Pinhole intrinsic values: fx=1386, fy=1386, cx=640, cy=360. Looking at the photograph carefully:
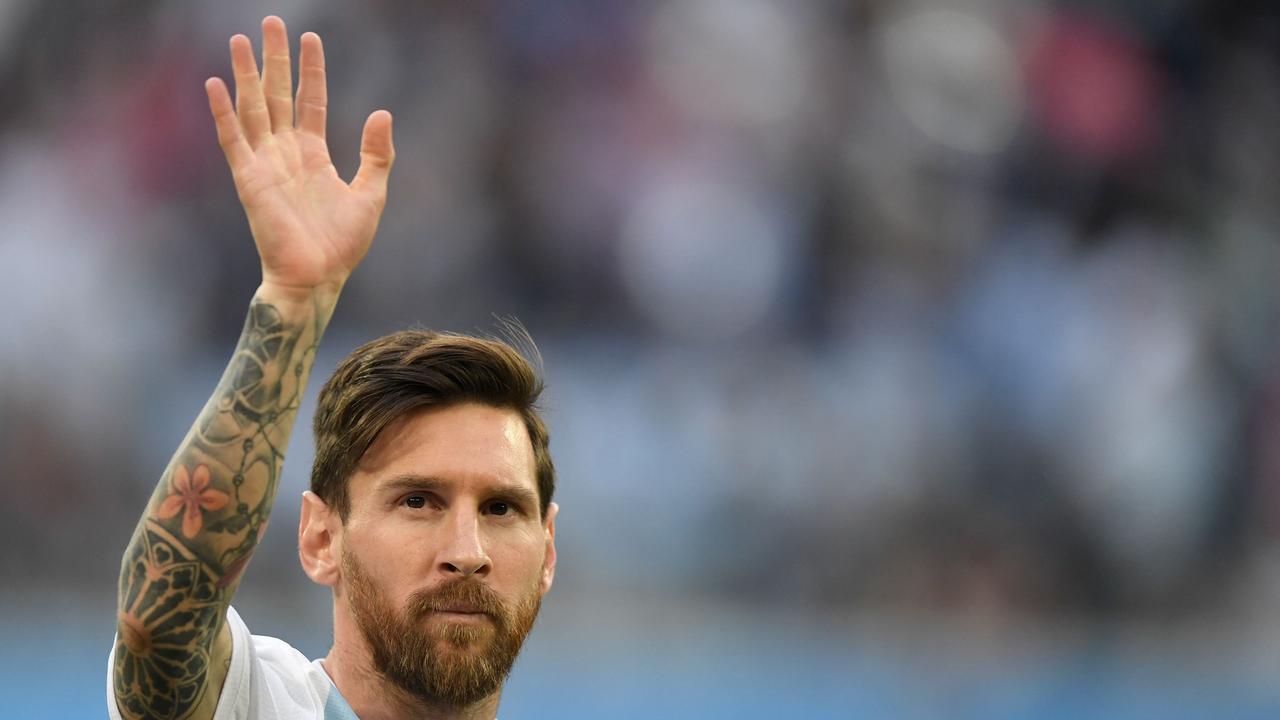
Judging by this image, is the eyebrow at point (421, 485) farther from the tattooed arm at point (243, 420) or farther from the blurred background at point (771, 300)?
the blurred background at point (771, 300)

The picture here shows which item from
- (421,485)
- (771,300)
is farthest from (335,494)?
(771,300)

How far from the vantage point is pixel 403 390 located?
328 cm

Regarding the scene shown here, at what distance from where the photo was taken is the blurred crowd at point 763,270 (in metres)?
14.0

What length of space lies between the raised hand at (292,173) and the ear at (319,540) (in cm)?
66

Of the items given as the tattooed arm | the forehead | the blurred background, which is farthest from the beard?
the blurred background

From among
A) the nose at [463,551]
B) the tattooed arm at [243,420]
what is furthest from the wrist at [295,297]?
the nose at [463,551]

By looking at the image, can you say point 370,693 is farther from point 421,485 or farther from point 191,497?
point 191,497

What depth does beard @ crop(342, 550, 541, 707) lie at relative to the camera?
10.0 feet

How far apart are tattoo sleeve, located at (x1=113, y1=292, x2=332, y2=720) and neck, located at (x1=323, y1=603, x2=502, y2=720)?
1.35 feet

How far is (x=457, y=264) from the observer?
49.8 feet

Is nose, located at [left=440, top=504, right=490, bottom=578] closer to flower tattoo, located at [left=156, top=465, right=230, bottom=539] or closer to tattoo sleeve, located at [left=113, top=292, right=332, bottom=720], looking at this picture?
tattoo sleeve, located at [left=113, top=292, right=332, bottom=720]

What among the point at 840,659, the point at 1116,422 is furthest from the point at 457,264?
the point at 1116,422

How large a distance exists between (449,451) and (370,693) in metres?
0.58

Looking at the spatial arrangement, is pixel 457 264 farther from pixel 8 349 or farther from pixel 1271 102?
pixel 1271 102
